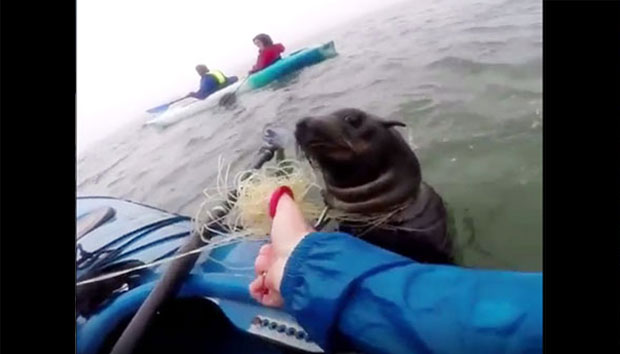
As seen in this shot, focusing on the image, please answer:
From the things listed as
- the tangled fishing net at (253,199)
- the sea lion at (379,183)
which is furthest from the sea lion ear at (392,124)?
the tangled fishing net at (253,199)

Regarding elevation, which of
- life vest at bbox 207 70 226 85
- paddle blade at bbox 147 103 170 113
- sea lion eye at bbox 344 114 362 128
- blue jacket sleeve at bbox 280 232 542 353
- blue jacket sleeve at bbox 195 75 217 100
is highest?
life vest at bbox 207 70 226 85

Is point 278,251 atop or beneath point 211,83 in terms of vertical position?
beneath

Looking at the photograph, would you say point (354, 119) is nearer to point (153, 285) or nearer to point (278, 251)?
point (278, 251)

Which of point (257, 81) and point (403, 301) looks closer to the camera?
point (403, 301)

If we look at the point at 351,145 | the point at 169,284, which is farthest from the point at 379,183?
the point at 169,284

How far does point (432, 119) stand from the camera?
106cm

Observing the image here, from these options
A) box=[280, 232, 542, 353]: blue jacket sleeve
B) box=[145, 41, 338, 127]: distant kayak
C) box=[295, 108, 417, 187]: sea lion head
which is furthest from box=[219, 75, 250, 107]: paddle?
box=[280, 232, 542, 353]: blue jacket sleeve

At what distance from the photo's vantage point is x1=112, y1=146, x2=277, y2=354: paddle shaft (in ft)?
3.59

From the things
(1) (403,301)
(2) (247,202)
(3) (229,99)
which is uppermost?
(3) (229,99)

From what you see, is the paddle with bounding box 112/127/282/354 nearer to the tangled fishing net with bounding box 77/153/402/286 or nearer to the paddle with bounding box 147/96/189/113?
the tangled fishing net with bounding box 77/153/402/286

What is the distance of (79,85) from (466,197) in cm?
53

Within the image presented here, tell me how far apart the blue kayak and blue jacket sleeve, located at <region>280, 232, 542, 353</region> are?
0.06m

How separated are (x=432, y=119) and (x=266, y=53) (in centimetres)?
23
